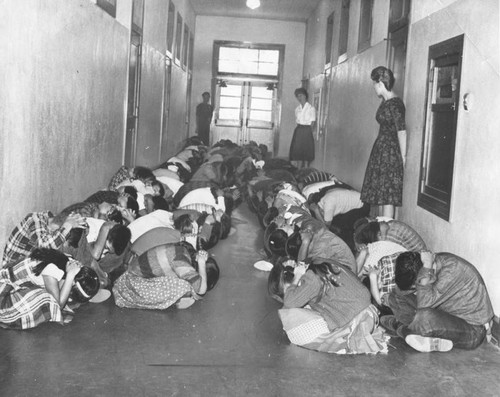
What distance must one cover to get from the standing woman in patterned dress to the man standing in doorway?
34.9 ft

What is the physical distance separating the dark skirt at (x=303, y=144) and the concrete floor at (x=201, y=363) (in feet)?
27.8

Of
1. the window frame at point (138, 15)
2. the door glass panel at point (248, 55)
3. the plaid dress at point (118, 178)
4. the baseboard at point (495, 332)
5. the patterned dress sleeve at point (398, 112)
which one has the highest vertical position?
the door glass panel at point (248, 55)

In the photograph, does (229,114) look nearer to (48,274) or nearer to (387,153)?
(387,153)

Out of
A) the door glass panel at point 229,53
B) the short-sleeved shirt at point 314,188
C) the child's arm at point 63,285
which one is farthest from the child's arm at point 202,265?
the door glass panel at point 229,53

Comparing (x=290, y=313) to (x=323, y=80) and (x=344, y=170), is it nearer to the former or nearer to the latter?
(x=344, y=170)

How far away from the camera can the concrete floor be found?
10.5 ft

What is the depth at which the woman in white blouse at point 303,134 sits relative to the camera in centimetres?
1250

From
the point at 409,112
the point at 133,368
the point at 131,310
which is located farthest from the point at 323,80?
the point at 133,368

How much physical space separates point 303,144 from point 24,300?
9.29 m

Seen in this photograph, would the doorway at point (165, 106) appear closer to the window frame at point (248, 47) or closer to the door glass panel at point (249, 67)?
the window frame at point (248, 47)

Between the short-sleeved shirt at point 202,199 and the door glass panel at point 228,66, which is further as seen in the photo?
the door glass panel at point 228,66

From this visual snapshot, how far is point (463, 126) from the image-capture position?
488 cm

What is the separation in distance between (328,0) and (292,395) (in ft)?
34.9

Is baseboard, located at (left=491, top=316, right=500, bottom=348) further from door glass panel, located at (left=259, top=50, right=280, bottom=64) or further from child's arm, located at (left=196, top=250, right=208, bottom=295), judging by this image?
door glass panel, located at (left=259, top=50, right=280, bottom=64)
